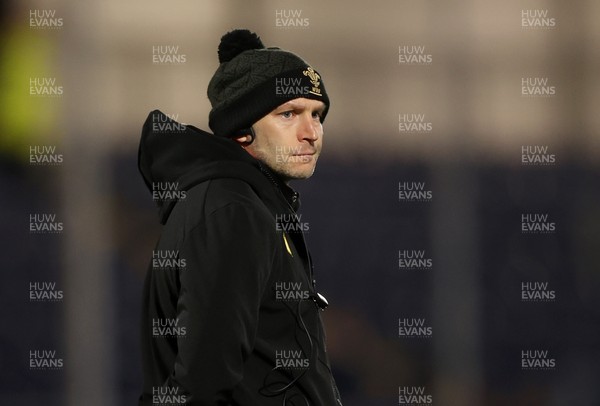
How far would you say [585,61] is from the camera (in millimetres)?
6020

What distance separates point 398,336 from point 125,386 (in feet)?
5.42

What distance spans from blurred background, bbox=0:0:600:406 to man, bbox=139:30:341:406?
3.35 m

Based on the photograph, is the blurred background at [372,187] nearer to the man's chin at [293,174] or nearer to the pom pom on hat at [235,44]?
the pom pom on hat at [235,44]

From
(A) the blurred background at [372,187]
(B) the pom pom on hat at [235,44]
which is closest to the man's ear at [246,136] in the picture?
(B) the pom pom on hat at [235,44]

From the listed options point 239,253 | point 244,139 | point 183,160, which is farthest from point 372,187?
point 239,253

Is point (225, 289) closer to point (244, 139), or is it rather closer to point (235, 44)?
point (244, 139)

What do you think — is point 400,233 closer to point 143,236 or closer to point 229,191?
point 143,236

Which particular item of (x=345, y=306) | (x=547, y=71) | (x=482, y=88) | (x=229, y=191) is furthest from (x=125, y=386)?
(x=229, y=191)

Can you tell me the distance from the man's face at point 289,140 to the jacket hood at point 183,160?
11 cm

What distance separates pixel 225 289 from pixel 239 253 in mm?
77

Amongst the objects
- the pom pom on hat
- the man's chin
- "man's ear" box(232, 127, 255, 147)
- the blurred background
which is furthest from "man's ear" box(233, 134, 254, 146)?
the blurred background

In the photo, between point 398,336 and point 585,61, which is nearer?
point 398,336

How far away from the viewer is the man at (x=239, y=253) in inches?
69.3

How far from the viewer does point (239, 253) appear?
179 cm
